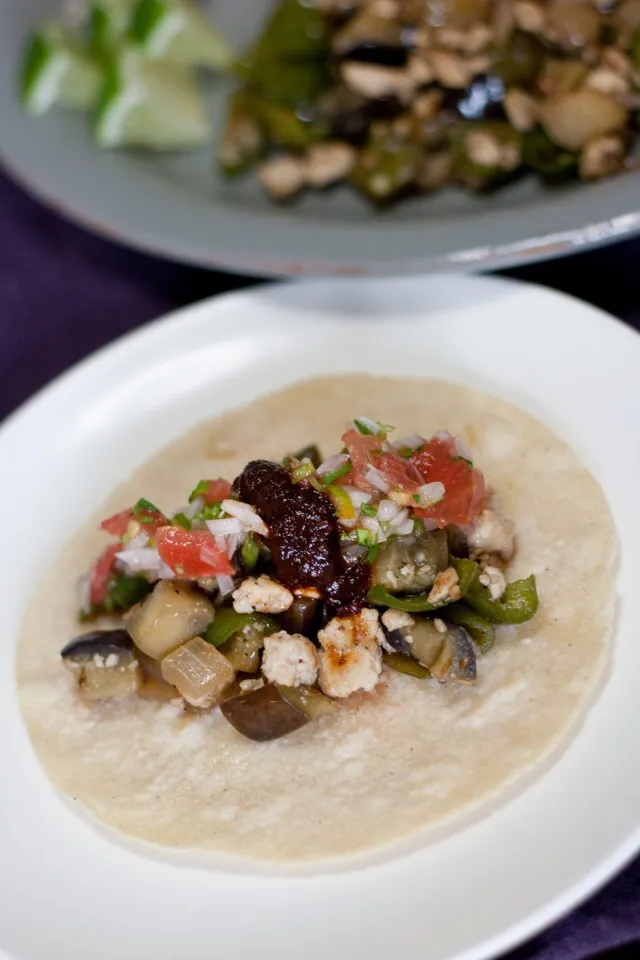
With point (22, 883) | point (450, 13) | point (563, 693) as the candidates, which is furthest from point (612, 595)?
point (450, 13)

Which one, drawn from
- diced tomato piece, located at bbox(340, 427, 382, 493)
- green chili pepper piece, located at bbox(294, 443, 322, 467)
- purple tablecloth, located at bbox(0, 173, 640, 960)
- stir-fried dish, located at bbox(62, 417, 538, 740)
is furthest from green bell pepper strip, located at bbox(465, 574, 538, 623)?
purple tablecloth, located at bbox(0, 173, 640, 960)

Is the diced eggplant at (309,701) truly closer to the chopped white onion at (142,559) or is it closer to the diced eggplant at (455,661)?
the diced eggplant at (455,661)

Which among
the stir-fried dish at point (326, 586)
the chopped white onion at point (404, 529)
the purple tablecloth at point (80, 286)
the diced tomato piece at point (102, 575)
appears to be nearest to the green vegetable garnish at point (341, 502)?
the stir-fried dish at point (326, 586)

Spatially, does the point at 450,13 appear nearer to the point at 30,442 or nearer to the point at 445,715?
the point at 30,442

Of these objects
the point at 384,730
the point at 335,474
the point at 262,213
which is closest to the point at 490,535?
the point at 335,474

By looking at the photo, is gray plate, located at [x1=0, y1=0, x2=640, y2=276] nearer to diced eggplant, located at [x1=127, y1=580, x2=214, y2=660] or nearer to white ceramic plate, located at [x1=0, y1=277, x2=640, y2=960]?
white ceramic plate, located at [x1=0, y1=277, x2=640, y2=960]

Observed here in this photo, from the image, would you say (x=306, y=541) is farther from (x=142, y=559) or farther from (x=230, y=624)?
(x=142, y=559)
